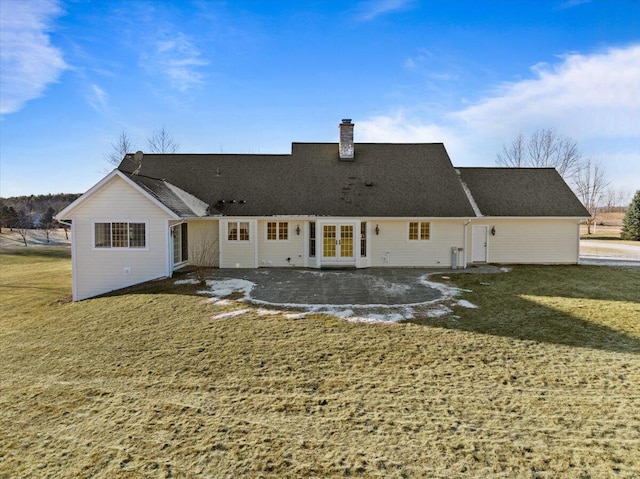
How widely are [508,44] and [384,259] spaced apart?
10.7 metres

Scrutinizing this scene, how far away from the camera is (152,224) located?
1505cm

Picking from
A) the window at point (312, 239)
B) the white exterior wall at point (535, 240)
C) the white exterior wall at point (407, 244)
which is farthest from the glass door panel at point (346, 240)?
the white exterior wall at point (535, 240)

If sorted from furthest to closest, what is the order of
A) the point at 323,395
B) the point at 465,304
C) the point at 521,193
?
the point at 521,193
the point at 465,304
the point at 323,395

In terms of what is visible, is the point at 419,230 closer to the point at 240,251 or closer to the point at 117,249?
the point at 240,251

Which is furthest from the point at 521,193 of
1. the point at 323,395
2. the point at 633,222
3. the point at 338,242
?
the point at 633,222

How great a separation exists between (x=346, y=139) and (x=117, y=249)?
40.9 feet

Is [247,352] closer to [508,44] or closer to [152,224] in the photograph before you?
[152,224]

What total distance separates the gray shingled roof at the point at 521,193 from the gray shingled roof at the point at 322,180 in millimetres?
1964

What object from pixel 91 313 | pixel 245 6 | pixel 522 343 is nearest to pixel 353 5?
pixel 245 6

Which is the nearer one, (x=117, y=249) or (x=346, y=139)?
(x=117, y=249)

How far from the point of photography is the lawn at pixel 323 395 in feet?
13.7

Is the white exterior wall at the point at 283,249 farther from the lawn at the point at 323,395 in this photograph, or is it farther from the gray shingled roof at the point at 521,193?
the gray shingled roof at the point at 521,193

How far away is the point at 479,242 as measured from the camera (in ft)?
63.1

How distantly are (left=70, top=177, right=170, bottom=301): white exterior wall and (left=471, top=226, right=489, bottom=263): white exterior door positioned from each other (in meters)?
15.0
